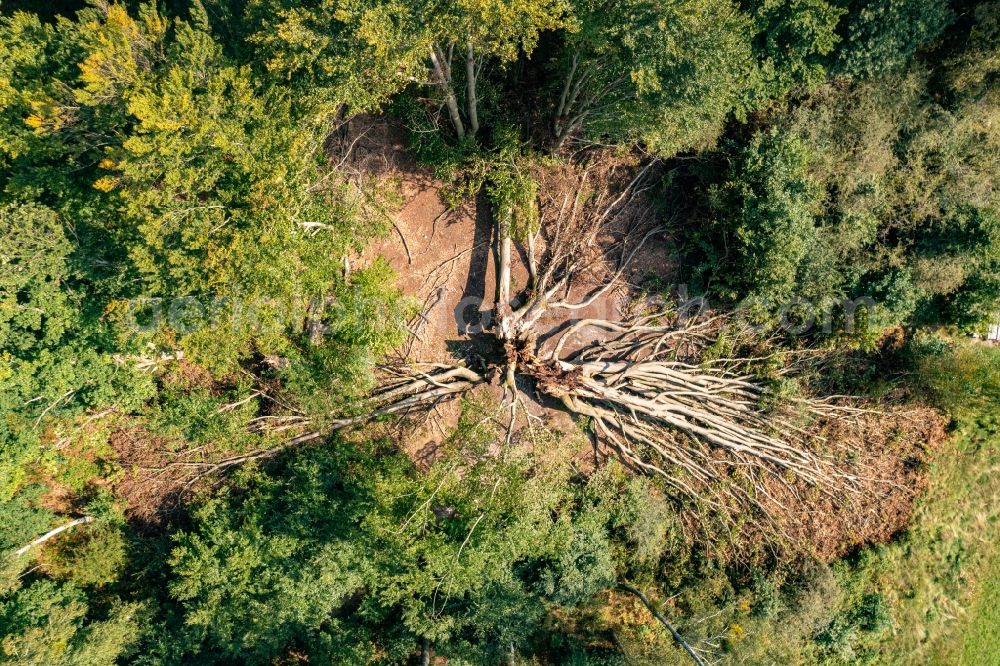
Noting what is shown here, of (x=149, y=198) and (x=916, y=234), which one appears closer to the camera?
(x=149, y=198)

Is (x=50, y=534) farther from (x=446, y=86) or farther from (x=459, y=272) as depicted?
(x=446, y=86)

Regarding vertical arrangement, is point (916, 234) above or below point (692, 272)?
above

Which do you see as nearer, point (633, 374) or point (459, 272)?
point (633, 374)

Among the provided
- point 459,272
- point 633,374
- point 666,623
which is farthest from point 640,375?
point 666,623

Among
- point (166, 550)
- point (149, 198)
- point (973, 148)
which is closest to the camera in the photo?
point (149, 198)

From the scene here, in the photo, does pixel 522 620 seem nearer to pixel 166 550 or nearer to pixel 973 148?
pixel 166 550

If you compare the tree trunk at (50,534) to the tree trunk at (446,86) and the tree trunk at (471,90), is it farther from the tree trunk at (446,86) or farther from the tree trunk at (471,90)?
the tree trunk at (471,90)

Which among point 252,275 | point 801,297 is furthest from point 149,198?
point 801,297

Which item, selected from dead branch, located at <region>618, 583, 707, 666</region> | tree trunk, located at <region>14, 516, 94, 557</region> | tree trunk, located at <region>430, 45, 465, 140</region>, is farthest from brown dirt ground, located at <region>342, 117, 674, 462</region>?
tree trunk, located at <region>14, 516, 94, 557</region>
